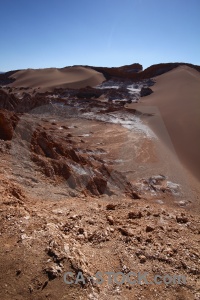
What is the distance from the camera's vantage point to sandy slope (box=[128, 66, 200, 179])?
1778cm

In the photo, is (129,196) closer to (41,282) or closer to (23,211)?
(23,211)

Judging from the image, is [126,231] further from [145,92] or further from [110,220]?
[145,92]

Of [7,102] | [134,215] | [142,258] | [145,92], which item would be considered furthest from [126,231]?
[145,92]

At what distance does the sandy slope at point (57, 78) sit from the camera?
163 ft

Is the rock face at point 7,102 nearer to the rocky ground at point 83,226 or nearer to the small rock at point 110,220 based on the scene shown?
the rocky ground at point 83,226

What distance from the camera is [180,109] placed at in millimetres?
27031

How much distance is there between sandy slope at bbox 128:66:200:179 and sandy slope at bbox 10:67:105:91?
1361cm

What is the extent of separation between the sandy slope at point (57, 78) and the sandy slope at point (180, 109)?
44.7ft

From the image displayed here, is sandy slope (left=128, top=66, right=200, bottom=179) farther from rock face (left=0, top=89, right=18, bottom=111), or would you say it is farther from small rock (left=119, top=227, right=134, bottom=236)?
rock face (left=0, top=89, right=18, bottom=111)

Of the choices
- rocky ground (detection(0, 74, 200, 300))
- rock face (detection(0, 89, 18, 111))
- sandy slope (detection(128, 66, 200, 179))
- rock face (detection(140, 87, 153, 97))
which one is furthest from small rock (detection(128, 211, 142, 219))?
rock face (detection(140, 87, 153, 97))

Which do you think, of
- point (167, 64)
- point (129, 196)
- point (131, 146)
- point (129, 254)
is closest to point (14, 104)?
point (131, 146)

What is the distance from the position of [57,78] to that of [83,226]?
5531cm

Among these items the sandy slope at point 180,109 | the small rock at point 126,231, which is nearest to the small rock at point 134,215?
the small rock at point 126,231

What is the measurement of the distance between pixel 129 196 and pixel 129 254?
5.65m
